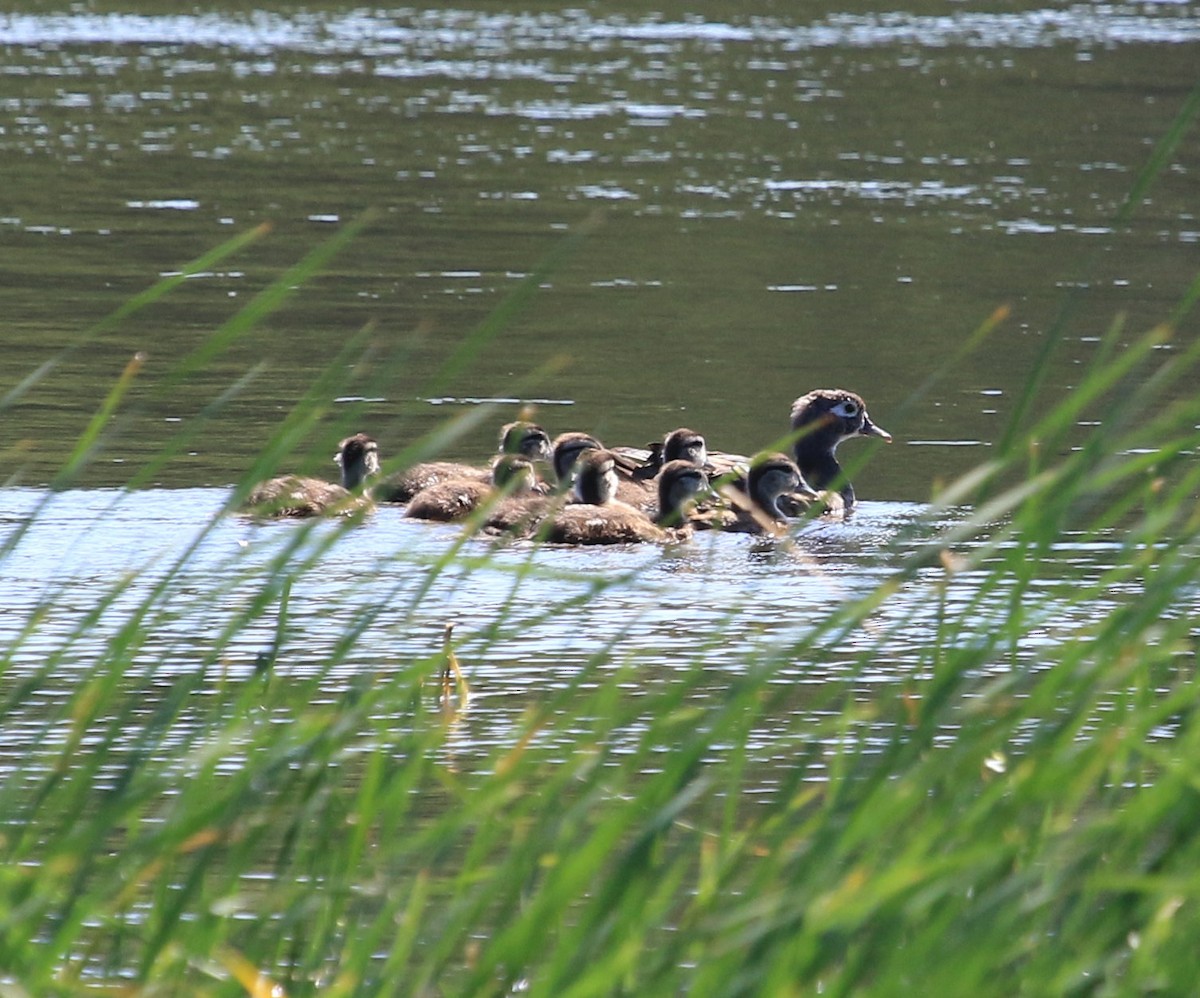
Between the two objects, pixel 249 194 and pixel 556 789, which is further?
pixel 249 194

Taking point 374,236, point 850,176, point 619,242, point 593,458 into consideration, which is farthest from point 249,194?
point 593,458

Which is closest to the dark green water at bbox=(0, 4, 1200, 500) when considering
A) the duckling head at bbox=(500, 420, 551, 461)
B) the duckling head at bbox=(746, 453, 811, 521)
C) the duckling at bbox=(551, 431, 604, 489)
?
the duckling head at bbox=(746, 453, 811, 521)

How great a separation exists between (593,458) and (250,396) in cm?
267

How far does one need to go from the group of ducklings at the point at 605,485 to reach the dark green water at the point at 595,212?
0.39m

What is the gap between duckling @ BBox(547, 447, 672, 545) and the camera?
9.54 meters

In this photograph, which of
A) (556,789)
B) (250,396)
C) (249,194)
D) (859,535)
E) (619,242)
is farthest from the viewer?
(249,194)

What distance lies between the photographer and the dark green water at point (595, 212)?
12250 mm

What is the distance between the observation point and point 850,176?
21609 millimetres

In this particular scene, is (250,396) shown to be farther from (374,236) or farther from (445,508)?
(374,236)

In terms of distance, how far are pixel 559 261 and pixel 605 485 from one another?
6310 millimetres

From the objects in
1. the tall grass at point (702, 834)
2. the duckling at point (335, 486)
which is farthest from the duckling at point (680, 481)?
the tall grass at point (702, 834)

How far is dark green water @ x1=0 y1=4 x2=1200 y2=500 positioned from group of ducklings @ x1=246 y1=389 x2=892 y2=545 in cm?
39

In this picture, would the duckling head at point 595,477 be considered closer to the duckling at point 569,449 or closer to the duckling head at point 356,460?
the duckling at point 569,449

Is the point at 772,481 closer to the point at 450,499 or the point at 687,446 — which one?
the point at 687,446
